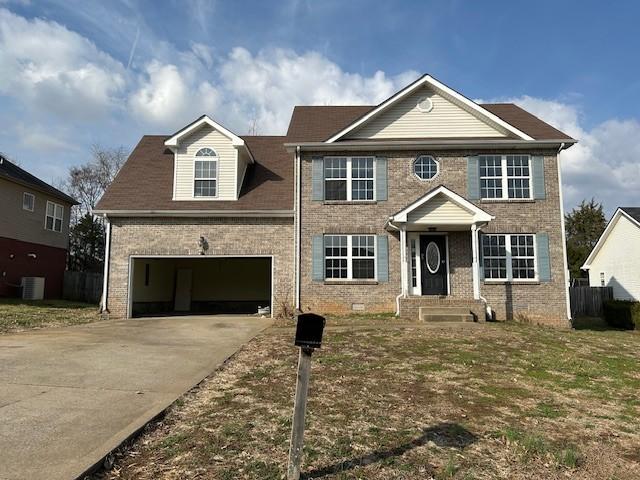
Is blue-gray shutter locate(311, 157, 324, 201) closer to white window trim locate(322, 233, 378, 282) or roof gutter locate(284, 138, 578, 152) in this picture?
roof gutter locate(284, 138, 578, 152)

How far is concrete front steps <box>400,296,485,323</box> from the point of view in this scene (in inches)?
523

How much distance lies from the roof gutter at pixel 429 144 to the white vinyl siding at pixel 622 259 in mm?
13107

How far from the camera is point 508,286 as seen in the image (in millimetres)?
14797

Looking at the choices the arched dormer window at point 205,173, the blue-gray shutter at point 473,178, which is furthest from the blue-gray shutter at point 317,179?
the blue-gray shutter at point 473,178

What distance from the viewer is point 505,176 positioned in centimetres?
1535

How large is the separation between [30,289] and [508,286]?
65.1 ft

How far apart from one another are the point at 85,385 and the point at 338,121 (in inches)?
544

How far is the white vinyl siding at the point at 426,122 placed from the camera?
15.7 metres

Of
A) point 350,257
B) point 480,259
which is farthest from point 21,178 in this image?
point 480,259

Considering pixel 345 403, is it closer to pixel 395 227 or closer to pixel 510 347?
pixel 510 347

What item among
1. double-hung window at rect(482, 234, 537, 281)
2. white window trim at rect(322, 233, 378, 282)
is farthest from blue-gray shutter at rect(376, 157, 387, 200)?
double-hung window at rect(482, 234, 537, 281)

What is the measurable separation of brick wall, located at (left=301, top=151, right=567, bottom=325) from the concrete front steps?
3.17ft

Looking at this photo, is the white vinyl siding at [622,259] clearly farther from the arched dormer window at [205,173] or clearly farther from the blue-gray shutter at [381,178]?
the arched dormer window at [205,173]

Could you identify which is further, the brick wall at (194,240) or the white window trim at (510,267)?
the brick wall at (194,240)
